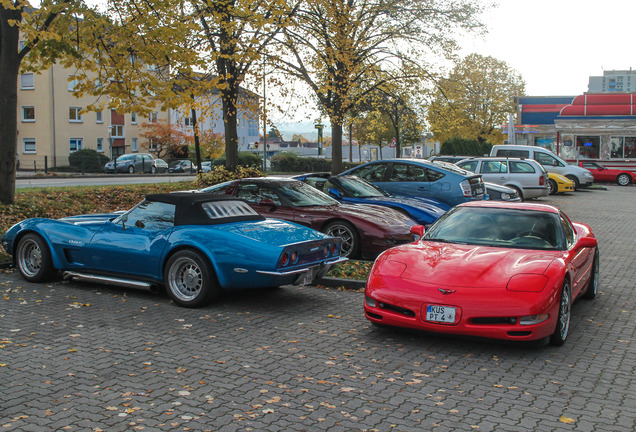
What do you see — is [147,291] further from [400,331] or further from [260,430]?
[260,430]

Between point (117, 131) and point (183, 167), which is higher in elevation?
point (117, 131)

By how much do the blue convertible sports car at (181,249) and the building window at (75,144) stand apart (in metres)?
51.8

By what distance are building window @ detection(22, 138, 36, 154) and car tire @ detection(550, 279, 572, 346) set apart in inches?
2176

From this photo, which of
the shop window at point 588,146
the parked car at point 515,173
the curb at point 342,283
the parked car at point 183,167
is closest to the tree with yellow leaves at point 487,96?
the parked car at point 183,167

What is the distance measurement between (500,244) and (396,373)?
2.26 metres

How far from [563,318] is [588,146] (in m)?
34.0

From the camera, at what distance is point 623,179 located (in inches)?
1441

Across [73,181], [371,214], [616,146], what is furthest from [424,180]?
[616,146]

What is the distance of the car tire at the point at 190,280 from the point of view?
763 centimetres

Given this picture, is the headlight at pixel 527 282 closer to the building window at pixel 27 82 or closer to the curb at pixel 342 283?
the curb at pixel 342 283

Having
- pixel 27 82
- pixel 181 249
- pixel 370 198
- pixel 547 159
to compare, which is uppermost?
pixel 27 82

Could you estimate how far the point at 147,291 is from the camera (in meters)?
8.66

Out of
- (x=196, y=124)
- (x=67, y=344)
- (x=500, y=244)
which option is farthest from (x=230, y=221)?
(x=196, y=124)

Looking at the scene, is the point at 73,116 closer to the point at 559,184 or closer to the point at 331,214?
the point at 559,184
